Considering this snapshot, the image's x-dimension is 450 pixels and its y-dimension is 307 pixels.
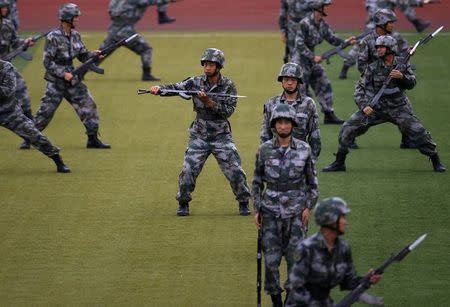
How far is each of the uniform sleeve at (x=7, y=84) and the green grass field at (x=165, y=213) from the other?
53.7 inches

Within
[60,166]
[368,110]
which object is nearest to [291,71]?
[368,110]

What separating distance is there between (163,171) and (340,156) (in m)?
2.76

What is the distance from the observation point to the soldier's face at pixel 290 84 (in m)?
17.5

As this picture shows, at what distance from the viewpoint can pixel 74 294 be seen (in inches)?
662

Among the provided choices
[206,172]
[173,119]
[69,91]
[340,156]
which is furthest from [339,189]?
[173,119]

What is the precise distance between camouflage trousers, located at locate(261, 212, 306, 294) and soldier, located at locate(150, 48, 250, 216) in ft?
13.7

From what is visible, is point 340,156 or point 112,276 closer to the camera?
point 112,276

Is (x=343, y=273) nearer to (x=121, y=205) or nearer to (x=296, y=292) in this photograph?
(x=296, y=292)

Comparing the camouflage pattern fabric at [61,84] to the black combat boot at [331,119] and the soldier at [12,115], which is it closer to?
the soldier at [12,115]

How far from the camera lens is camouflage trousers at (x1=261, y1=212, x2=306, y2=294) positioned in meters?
15.5

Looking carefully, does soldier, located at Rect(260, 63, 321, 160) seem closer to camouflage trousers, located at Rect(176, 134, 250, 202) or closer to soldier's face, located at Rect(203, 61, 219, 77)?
soldier's face, located at Rect(203, 61, 219, 77)

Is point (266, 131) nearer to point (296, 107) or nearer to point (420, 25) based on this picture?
point (296, 107)

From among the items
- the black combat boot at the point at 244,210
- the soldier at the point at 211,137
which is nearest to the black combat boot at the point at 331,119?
the black combat boot at the point at 244,210

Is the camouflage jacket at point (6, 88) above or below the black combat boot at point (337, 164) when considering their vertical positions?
above
